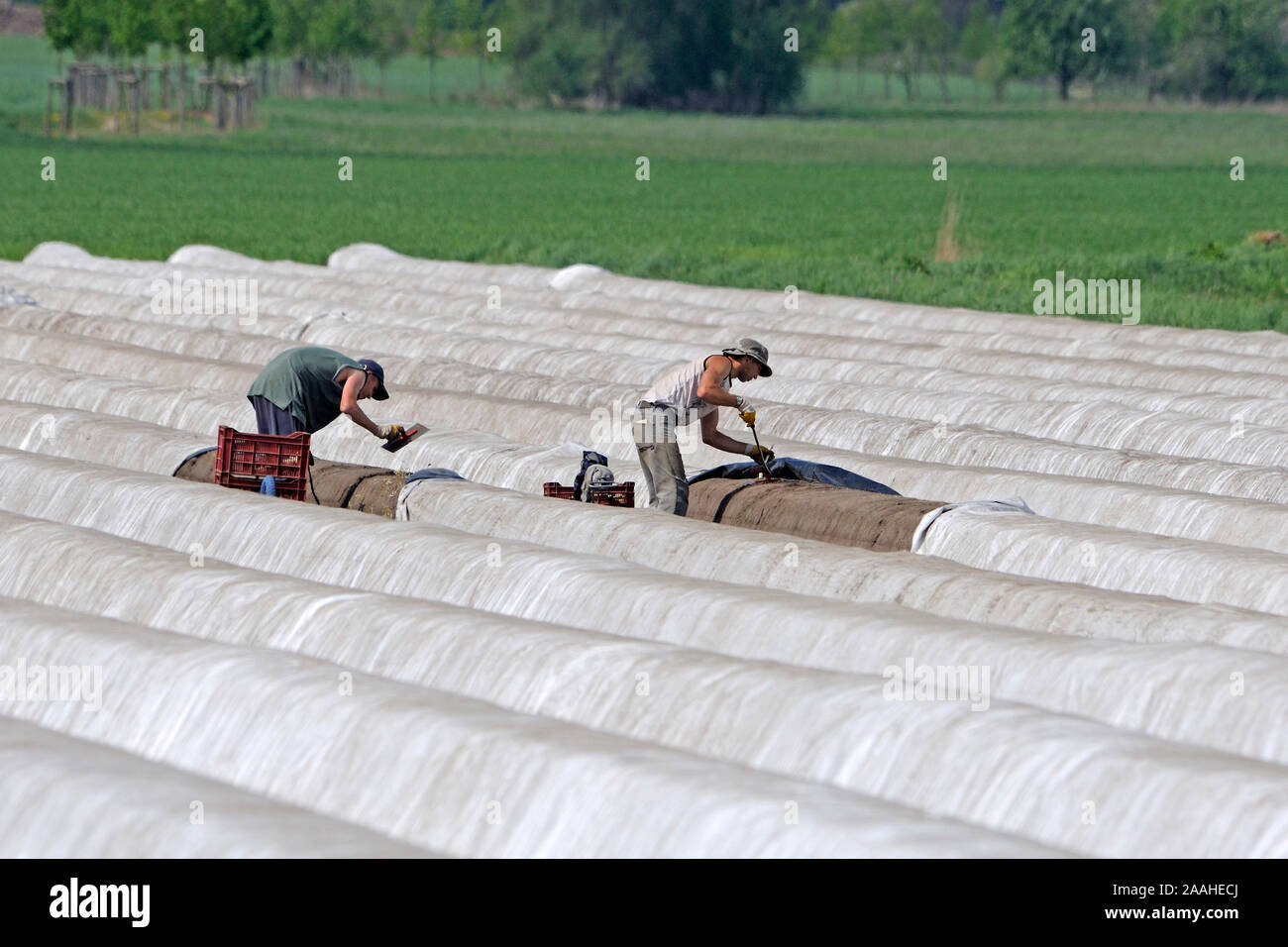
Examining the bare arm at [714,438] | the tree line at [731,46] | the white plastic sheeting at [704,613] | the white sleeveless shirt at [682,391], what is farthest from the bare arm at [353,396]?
the tree line at [731,46]

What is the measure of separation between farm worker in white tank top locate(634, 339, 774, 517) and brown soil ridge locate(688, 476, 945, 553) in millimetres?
256

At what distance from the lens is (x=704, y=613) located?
831 centimetres

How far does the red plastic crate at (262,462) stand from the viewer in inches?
464

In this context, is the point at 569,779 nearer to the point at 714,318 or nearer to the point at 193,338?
the point at 193,338

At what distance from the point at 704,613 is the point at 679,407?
11.4 ft

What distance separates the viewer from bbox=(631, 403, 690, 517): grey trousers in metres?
11.5

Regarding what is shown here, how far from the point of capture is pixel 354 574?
969cm

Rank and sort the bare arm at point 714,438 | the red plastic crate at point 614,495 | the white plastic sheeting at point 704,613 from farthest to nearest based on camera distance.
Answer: the bare arm at point 714,438, the red plastic crate at point 614,495, the white plastic sheeting at point 704,613

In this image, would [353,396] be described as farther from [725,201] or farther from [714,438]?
[725,201]

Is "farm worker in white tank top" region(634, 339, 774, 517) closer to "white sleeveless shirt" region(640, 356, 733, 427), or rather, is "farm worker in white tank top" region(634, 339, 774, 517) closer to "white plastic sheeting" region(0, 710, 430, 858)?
"white sleeveless shirt" region(640, 356, 733, 427)

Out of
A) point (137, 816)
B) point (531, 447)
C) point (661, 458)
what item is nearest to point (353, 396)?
point (531, 447)

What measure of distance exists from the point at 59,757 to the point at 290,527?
12.7 ft

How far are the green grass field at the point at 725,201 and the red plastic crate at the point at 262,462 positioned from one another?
13891mm

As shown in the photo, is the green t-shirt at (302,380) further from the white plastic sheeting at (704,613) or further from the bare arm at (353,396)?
the white plastic sheeting at (704,613)
